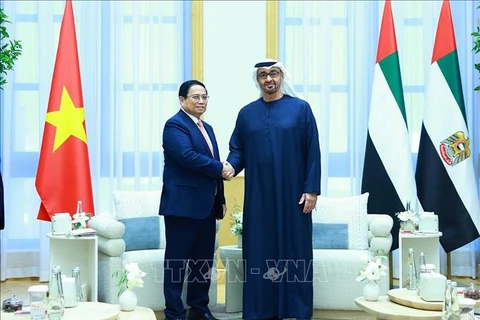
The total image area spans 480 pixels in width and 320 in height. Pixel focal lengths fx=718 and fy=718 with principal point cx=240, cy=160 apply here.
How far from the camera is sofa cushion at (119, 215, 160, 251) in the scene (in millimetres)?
4816

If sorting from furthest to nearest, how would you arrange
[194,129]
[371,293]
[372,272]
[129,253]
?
[129,253] < [194,129] < [372,272] < [371,293]

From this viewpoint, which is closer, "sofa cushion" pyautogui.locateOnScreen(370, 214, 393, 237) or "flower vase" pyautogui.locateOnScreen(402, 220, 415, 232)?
"sofa cushion" pyautogui.locateOnScreen(370, 214, 393, 237)

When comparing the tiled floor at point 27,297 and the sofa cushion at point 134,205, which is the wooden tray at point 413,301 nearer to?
the tiled floor at point 27,297

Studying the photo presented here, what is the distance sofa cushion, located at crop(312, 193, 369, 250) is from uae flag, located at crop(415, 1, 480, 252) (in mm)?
1036

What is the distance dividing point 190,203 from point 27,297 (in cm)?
199

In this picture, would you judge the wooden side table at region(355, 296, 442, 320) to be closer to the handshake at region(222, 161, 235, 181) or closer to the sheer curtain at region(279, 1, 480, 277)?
the handshake at region(222, 161, 235, 181)

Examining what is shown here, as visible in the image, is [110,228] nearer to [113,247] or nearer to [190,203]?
[113,247]

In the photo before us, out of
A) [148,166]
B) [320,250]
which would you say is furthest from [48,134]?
[320,250]

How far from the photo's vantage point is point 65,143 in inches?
218

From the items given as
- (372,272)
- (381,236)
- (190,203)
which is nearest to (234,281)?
(190,203)

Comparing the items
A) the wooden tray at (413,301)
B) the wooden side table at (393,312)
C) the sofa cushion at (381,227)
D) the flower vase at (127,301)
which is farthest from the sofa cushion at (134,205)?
the wooden tray at (413,301)

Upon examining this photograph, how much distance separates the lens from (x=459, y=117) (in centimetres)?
568

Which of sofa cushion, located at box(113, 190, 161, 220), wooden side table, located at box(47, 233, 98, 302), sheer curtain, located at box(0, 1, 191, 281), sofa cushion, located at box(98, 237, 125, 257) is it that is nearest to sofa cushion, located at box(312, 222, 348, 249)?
sofa cushion, located at box(113, 190, 161, 220)

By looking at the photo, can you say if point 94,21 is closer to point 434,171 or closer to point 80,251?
point 80,251
